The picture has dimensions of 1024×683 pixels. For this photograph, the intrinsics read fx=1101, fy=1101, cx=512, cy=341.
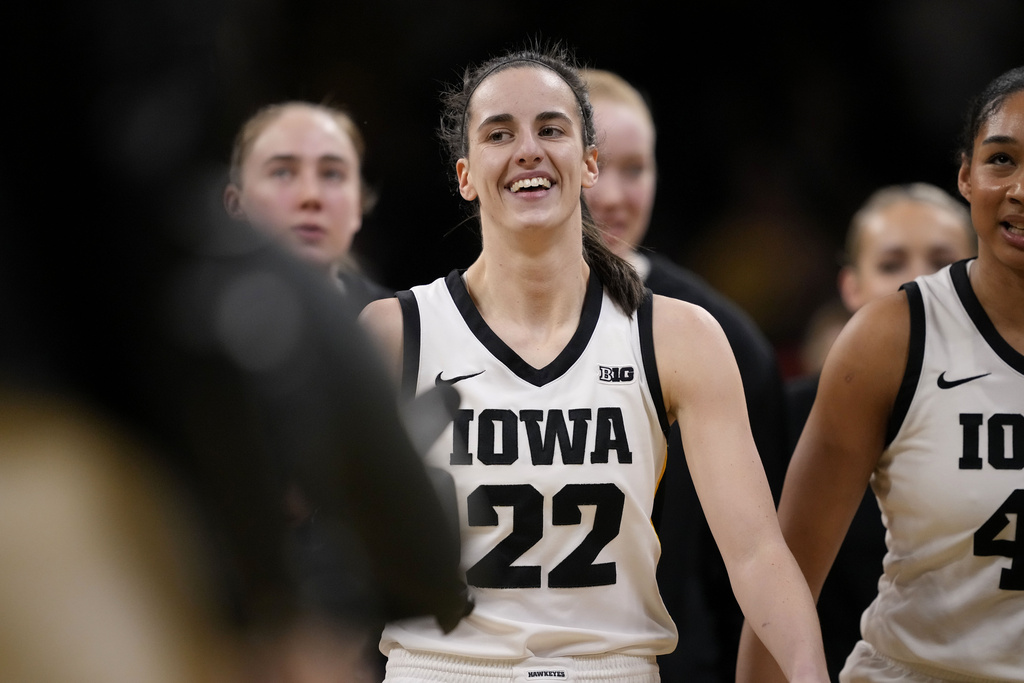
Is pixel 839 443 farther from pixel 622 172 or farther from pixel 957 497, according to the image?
pixel 622 172

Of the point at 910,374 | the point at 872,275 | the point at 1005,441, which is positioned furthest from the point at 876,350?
the point at 872,275

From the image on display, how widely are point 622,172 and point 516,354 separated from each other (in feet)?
4.33

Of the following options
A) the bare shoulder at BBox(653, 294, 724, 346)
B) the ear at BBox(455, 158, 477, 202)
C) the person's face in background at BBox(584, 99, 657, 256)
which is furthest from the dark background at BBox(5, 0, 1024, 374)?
the bare shoulder at BBox(653, 294, 724, 346)

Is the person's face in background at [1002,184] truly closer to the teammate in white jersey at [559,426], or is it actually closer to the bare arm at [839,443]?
the bare arm at [839,443]

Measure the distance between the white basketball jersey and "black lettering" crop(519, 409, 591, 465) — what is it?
75 cm

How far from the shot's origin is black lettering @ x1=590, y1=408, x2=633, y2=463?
2324 millimetres

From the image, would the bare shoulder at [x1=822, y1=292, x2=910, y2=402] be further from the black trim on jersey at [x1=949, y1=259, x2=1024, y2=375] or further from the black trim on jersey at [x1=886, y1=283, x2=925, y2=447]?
the black trim on jersey at [x1=949, y1=259, x2=1024, y2=375]

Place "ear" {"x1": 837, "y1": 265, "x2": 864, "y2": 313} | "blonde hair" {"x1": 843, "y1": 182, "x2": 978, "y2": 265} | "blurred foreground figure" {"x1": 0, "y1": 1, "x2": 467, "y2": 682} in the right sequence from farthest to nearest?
"ear" {"x1": 837, "y1": 265, "x2": 864, "y2": 313}, "blonde hair" {"x1": 843, "y1": 182, "x2": 978, "y2": 265}, "blurred foreground figure" {"x1": 0, "y1": 1, "x2": 467, "y2": 682}

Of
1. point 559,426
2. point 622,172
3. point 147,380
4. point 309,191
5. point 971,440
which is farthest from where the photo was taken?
point 622,172

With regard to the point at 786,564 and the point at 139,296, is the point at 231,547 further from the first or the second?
the point at 786,564

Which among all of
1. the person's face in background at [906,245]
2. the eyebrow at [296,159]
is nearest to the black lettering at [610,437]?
the eyebrow at [296,159]

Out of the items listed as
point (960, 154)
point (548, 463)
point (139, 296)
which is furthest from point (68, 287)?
point (960, 154)

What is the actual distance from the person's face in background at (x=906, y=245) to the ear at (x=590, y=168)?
4.47ft

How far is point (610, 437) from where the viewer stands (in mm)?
2340
